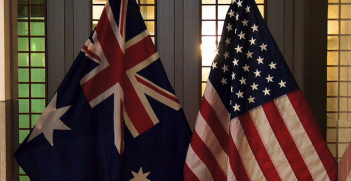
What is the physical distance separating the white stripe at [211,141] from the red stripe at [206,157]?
0.02 metres

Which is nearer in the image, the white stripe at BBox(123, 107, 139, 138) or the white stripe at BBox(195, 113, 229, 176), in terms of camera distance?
the white stripe at BBox(195, 113, 229, 176)

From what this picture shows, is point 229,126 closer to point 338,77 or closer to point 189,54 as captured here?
point 338,77

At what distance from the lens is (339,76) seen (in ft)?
6.96

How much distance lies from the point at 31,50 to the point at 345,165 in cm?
242

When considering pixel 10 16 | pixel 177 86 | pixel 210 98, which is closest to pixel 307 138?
pixel 210 98

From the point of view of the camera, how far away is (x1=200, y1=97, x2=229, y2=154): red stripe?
2.14 m

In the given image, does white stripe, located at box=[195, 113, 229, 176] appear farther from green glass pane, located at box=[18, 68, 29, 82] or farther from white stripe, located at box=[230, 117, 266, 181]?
green glass pane, located at box=[18, 68, 29, 82]

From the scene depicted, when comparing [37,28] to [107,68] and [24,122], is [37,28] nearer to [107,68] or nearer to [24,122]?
[24,122]

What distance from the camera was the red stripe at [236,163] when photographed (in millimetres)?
2035

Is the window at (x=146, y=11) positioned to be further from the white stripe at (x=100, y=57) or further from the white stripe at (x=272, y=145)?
the white stripe at (x=272, y=145)

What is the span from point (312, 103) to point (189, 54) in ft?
3.32

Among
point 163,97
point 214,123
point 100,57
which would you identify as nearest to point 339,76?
point 214,123

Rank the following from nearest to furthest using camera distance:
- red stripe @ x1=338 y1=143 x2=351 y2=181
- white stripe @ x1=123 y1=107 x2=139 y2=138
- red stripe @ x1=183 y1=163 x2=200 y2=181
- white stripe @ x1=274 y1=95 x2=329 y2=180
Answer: red stripe @ x1=338 y1=143 x2=351 y2=181 → white stripe @ x1=274 y1=95 x2=329 y2=180 → red stripe @ x1=183 y1=163 x2=200 y2=181 → white stripe @ x1=123 y1=107 x2=139 y2=138

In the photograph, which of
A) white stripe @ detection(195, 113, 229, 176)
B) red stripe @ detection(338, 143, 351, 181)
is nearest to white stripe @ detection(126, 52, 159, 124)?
white stripe @ detection(195, 113, 229, 176)
